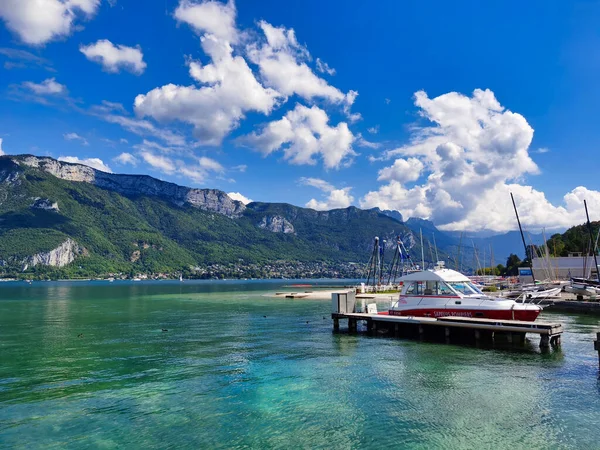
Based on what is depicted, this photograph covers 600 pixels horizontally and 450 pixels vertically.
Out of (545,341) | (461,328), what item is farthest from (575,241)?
(545,341)

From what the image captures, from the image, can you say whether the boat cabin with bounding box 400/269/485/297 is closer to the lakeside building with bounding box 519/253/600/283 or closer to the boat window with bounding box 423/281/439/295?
the boat window with bounding box 423/281/439/295

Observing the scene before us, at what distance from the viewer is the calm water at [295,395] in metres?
13.4

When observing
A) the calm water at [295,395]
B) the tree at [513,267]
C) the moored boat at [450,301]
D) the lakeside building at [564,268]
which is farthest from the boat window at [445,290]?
the tree at [513,267]

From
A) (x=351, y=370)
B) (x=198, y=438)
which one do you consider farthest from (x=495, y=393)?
(x=198, y=438)

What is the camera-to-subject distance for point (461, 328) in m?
30.5

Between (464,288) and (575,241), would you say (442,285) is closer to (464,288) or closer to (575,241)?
(464,288)

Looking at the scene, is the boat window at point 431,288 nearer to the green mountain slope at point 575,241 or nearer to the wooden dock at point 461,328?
the wooden dock at point 461,328

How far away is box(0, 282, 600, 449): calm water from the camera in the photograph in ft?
44.0

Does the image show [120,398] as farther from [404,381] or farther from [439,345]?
[439,345]

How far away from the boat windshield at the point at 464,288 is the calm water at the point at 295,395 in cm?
546

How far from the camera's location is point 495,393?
1775 cm

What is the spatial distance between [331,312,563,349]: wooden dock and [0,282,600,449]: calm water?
56.7 inches

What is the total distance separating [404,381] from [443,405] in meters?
3.71

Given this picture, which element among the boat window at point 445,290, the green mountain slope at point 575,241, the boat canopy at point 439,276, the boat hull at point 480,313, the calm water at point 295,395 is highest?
the green mountain slope at point 575,241
